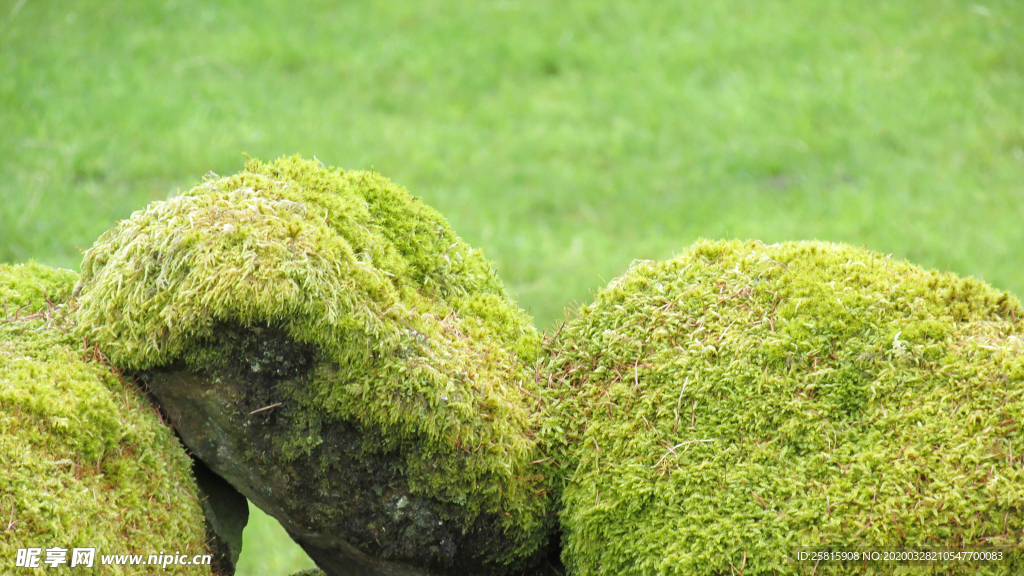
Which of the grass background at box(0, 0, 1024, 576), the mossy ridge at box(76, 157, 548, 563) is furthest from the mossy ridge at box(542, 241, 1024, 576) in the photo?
the grass background at box(0, 0, 1024, 576)

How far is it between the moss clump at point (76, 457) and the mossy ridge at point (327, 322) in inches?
6.1

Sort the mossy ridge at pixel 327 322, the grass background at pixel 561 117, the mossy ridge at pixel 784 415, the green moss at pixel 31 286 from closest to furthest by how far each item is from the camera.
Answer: the mossy ridge at pixel 784 415
the mossy ridge at pixel 327 322
the green moss at pixel 31 286
the grass background at pixel 561 117

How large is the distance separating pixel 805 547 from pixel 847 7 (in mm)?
13235

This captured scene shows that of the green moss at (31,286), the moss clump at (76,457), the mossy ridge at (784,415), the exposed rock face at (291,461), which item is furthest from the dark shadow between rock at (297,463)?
the green moss at (31,286)

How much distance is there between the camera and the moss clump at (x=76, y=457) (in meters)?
2.30

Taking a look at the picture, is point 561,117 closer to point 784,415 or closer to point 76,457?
point 784,415

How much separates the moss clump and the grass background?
6.03 meters

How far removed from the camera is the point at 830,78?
11.9 m

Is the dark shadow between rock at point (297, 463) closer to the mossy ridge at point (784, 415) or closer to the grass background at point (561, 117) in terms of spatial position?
the mossy ridge at point (784, 415)

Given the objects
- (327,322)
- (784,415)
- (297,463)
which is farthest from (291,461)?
(784,415)

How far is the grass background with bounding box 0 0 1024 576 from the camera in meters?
9.70

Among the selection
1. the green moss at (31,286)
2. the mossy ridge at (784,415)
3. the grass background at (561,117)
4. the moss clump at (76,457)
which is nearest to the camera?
the moss clump at (76,457)

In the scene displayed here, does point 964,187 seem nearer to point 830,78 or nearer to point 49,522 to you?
point 830,78

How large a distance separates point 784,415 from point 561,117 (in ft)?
32.3
